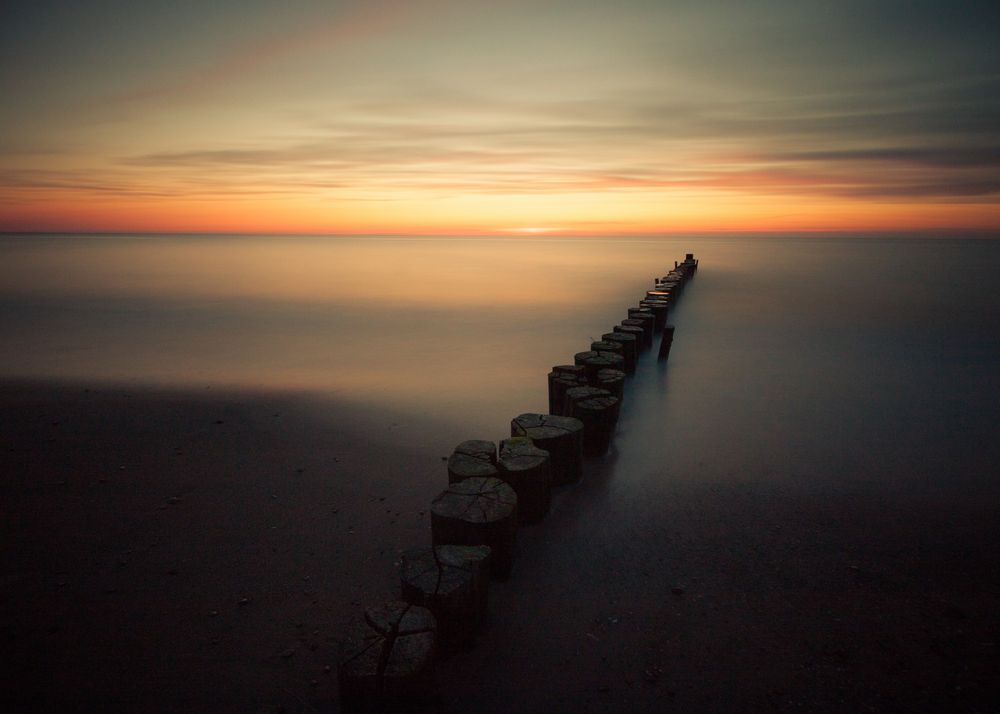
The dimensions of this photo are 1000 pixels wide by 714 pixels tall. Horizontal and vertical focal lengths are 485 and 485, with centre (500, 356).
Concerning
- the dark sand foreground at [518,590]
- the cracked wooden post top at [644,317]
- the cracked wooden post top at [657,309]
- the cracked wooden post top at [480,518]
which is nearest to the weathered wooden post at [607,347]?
the dark sand foreground at [518,590]

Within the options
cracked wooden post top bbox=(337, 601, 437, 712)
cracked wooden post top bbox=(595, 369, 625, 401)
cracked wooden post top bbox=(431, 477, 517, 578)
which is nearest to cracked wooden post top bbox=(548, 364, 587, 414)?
cracked wooden post top bbox=(595, 369, 625, 401)

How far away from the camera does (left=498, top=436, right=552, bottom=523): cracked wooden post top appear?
4.05 metres

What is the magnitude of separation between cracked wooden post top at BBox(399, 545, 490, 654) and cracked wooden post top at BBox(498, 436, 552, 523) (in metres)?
0.99

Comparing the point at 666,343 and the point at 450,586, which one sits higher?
the point at 666,343

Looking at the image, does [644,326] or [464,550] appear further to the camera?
[644,326]

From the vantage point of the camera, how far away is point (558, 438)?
4.66 meters

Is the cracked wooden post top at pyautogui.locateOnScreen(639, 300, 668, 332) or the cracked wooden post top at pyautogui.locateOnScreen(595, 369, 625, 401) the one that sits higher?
the cracked wooden post top at pyautogui.locateOnScreen(639, 300, 668, 332)

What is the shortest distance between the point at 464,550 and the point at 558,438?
1.85m

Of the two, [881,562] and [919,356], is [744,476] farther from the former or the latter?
[919,356]

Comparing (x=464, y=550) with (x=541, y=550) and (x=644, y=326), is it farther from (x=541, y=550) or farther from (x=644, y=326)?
(x=644, y=326)

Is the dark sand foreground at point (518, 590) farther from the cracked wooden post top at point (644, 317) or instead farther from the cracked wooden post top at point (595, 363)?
the cracked wooden post top at point (644, 317)

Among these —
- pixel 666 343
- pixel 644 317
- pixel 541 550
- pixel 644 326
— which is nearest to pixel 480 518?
pixel 541 550

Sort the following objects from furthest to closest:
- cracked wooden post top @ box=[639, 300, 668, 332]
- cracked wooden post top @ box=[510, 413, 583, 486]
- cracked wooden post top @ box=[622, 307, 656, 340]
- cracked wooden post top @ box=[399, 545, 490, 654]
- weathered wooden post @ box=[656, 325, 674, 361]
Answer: cracked wooden post top @ box=[639, 300, 668, 332] → cracked wooden post top @ box=[622, 307, 656, 340] → weathered wooden post @ box=[656, 325, 674, 361] → cracked wooden post top @ box=[510, 413, 583, 486] → cracked wooden post top @ box=[399, 545, 490, 654]

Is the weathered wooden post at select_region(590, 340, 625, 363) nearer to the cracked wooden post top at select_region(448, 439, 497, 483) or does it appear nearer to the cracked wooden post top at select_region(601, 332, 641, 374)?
the cracked wooden post top at select_region(601, 332, 641, 374)
